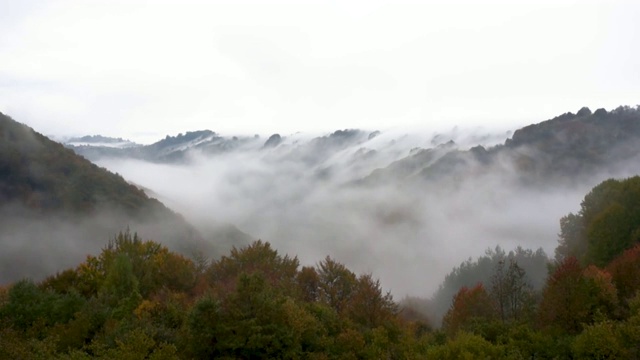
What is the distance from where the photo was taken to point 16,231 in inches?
3656

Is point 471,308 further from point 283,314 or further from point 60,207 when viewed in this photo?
point 60,207

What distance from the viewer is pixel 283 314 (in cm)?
2677

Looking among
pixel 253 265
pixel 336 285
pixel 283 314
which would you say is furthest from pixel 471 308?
pixel 283 314

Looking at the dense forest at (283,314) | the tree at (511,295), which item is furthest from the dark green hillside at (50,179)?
the tree at (511,295)

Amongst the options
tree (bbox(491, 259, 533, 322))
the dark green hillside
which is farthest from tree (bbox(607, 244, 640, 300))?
the dark green hillside

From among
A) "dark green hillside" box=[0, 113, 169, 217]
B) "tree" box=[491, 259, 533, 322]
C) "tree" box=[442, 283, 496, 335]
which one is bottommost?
"tree" box=[442, 283, 496, 335]

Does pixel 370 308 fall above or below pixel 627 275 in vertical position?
below

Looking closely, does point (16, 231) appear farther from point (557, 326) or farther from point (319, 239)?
point (319, 239)

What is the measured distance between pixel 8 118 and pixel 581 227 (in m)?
107

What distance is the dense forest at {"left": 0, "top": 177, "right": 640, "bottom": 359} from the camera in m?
25.5

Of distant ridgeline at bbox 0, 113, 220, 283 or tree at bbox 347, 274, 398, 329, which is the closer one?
tree at bbox 347, 274, 398, 329

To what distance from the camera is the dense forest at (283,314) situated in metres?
25.5

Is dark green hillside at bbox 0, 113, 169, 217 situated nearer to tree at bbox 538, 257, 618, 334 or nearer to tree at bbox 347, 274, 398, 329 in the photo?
tree at bbox 347, 274, 398, 329

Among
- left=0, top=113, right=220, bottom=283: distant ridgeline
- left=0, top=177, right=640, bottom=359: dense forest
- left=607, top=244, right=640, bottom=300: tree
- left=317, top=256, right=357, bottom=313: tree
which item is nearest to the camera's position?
left=0, top=177, right=640, bottom=359: dense forest
